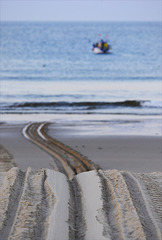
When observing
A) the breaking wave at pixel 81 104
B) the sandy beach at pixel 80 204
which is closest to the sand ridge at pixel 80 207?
the sandy beach at pixel 80 204

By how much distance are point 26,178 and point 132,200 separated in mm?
874

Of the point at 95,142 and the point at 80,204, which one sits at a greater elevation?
the point at 80,204

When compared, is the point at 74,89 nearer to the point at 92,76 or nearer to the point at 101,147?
the point at 92,76

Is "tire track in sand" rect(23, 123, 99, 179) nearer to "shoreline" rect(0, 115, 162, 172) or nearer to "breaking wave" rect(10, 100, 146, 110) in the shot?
"shoreline" rect(0, 115, 162, 172)

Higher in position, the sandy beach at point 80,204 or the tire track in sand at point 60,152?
the sandy beach at point 80,204

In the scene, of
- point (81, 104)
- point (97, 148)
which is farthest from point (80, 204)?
point (81, 104)

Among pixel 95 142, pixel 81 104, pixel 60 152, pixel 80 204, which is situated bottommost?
pixel 81 104

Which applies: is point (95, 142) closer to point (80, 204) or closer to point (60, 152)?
point (60, 152)

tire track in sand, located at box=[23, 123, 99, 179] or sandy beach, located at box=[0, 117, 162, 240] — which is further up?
sandy beach, located at box=[0, 117, 162, 240]

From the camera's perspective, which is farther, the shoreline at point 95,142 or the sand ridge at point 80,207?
the shoreline at point 95,142

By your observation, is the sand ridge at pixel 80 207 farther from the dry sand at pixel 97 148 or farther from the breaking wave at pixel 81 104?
the breaking wave at pixel 81 104

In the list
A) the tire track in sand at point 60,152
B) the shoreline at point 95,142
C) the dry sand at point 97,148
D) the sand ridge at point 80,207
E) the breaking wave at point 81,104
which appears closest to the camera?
the sand ridge at point 80,207

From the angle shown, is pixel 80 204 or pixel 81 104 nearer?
pixel 80 204

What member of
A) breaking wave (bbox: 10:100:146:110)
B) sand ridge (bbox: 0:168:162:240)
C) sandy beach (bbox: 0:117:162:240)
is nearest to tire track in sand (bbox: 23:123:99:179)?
sandy beach (bbox: 0:117:162:240)
